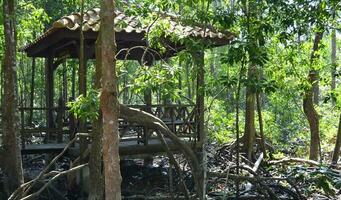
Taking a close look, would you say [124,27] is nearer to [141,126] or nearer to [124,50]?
[124,50]

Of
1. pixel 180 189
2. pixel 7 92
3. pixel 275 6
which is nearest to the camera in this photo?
pixel 275 6

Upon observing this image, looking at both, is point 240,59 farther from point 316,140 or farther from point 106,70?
point 316,140

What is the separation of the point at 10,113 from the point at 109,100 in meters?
4.82

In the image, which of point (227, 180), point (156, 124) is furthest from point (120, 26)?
point (227, 180)

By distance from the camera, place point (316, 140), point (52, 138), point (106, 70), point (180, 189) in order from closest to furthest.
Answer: point (106, 70), point (180, 189), point (52, 138), point (316, 140)

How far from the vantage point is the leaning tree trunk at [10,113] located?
26.9 feet

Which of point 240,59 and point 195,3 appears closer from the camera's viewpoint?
point 240,59

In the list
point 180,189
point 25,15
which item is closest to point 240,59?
point 180,189

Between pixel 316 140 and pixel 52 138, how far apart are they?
23.6 ft

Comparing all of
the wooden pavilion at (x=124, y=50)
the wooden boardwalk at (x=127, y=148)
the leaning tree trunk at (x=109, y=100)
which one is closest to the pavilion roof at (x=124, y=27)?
the wooden pavilion at (x=124, y=50)

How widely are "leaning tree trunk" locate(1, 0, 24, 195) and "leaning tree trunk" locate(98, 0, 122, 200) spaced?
3.86m

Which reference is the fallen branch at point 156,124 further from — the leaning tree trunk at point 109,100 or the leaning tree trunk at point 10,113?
the leaning tree trunk at point 10,113

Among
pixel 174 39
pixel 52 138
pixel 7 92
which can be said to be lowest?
pixel 52 138

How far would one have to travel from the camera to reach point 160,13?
24.9 feet
